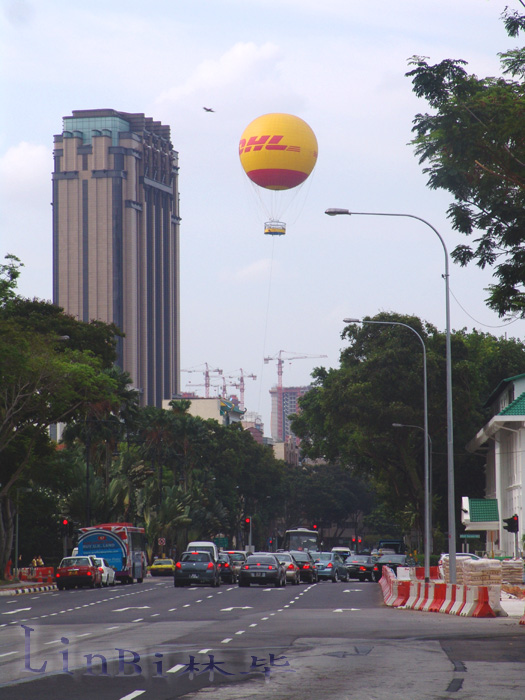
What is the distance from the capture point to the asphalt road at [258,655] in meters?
12.7

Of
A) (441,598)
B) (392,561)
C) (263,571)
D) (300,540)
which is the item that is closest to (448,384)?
(441,598)

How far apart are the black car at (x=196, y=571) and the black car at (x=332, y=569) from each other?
12.3m

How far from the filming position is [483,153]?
23000mm

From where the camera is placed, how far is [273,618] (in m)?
26.6

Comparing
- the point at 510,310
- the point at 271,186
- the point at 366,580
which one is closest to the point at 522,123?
the point at 510,310

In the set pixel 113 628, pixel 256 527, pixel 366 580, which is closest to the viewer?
pixel 113 628

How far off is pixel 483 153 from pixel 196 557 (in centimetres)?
3077

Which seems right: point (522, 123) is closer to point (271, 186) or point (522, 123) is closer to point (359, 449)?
point (271, 186)

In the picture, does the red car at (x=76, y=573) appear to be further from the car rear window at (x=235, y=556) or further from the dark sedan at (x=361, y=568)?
the dark sedan at (x=361, y=568)

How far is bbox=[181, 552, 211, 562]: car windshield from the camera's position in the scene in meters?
49.7

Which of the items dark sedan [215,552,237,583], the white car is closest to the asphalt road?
the white car

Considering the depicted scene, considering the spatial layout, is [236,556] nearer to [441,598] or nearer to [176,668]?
[441,598]

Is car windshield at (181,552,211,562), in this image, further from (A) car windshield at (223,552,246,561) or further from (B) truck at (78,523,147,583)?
(A) car windshield at (223,552,246,561)

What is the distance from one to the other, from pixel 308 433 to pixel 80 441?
17.1 meters
